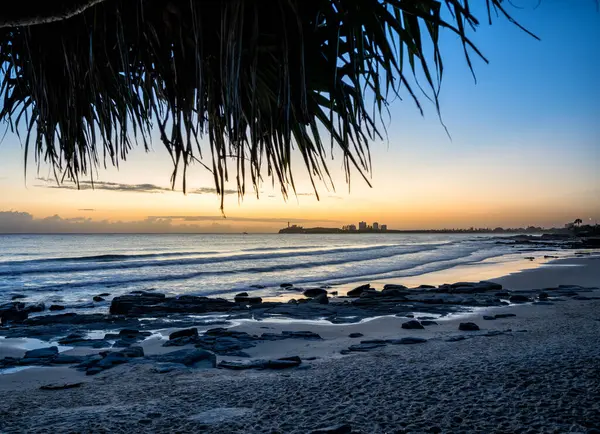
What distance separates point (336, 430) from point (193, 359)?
3009mm

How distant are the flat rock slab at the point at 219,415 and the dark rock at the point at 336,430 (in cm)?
62

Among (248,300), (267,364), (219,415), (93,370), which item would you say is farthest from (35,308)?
(219,415)

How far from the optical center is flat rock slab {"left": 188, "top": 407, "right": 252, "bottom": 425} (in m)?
2.94

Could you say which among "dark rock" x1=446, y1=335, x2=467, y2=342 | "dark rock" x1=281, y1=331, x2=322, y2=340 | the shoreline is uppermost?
the shoreline

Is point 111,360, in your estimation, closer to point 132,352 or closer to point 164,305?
point 132,352

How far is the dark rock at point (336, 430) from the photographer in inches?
102

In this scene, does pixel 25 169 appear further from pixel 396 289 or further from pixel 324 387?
pixel 396 289

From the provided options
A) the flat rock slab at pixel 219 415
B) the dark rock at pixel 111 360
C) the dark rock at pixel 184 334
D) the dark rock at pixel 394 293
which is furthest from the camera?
the dark rock at pixel 394 293

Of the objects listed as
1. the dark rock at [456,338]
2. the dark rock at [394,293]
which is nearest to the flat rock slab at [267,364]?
the dark rock at [456,338]

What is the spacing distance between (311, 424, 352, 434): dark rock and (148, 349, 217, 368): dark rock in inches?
104

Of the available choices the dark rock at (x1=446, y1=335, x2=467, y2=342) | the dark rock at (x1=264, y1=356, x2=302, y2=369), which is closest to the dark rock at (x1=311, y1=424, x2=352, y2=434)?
the dark rock at (x1=264, y1=356, x2=302, y2=369)

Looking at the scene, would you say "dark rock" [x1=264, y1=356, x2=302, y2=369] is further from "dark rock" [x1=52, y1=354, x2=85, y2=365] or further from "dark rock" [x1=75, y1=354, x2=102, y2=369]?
"dark rock" [x1=52, y1=354, x2=85, y2=365]

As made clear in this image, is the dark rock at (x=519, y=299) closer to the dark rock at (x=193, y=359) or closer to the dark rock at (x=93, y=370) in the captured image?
the dark rock at (x=193, y=359)

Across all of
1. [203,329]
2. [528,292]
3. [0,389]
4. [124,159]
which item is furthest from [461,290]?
[124,159]
